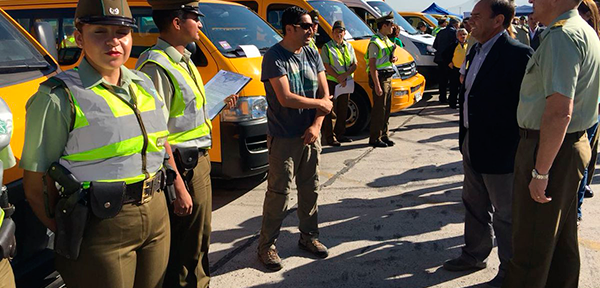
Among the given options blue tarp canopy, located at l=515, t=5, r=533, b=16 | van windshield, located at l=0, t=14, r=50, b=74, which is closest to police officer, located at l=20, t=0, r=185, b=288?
van windshield, located at l=0, t=14, r=50, b=74

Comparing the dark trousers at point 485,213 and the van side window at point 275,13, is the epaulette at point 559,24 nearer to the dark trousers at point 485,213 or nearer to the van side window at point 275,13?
the dark trousers at point 485,213

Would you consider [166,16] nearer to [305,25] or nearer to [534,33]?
[305,25]

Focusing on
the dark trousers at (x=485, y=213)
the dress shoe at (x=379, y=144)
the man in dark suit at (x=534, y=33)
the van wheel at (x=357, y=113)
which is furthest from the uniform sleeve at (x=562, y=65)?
the van wheel at (x=357, y=113)

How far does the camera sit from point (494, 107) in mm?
3105

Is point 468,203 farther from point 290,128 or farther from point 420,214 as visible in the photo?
point 290,128

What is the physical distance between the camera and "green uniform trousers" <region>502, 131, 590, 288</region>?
8.37ft

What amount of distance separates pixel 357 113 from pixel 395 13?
4.85 meters

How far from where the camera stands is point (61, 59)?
448cm

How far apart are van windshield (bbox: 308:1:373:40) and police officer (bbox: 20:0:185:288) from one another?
590 centimetres

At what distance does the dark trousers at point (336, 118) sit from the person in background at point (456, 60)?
90.5 inches

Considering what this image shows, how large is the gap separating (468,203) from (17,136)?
9.26 ft

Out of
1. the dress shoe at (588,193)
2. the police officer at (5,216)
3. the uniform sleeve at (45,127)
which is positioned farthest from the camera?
the dress shoe at (588,193)

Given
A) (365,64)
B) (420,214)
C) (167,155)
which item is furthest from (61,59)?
(365,64)

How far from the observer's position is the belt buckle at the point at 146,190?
199cm
